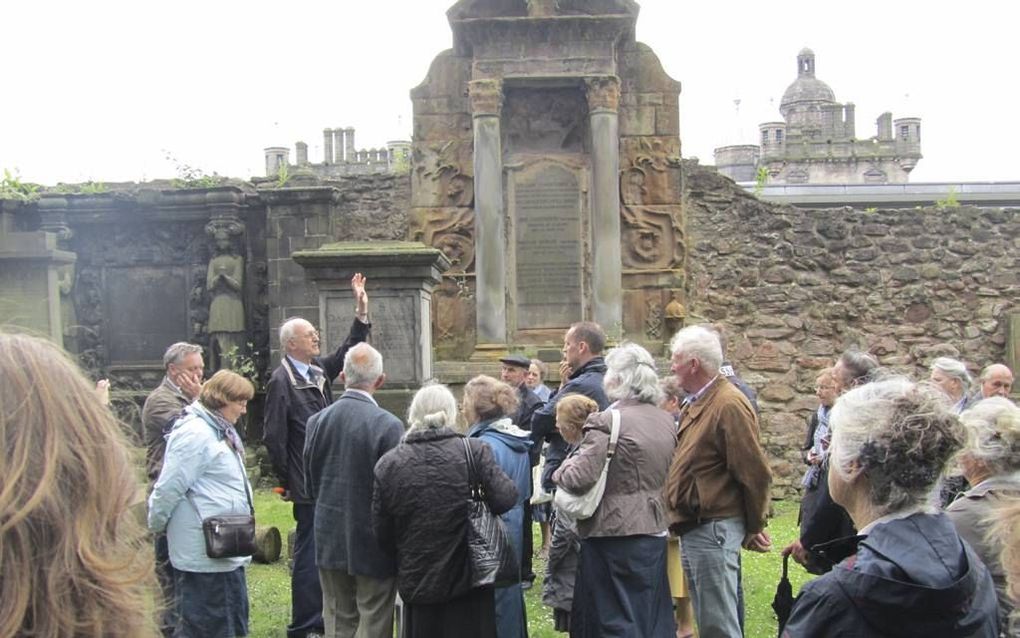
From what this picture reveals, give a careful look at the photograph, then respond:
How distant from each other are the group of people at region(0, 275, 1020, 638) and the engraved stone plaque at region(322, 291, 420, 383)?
1.10 meters

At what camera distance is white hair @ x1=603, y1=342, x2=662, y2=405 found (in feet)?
16.7

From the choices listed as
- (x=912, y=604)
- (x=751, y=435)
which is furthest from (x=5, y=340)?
(x=751, y=435)

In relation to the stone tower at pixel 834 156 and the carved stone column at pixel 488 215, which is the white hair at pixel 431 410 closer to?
the carved stone column at pixel 488 215

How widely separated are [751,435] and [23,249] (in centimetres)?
635

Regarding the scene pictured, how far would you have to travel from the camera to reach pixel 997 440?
352 centimetres

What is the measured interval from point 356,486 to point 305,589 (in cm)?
121

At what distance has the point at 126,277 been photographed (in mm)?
13164

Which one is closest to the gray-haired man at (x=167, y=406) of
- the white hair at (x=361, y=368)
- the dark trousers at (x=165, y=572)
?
the dark trousers at (x=165, y=572)

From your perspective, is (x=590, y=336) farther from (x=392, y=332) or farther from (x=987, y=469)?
(x=987, y=469)

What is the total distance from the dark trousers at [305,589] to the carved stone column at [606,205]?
7.00m

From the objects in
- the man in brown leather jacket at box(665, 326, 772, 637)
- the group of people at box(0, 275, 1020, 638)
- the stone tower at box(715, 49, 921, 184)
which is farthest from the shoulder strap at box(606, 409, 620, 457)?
the stone tower at box(715, 49, 921, 184)

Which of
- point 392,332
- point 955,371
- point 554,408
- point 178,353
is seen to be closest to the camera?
point 178,353

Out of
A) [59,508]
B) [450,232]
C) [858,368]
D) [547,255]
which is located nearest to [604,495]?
[858,368]

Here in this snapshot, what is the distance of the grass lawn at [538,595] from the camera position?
625 cm
